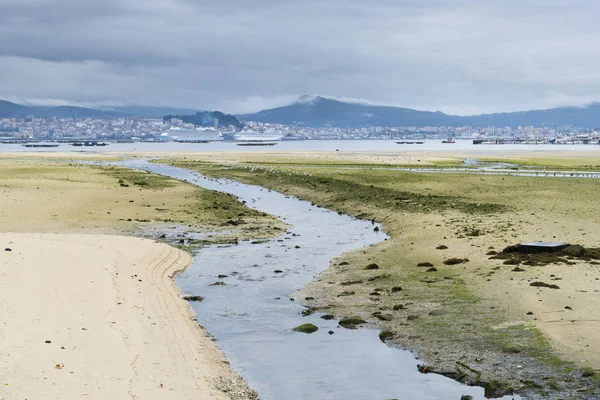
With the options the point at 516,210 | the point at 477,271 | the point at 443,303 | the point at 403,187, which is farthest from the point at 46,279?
the point at 403,187

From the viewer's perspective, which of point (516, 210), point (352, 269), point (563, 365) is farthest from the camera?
point (516, 210)

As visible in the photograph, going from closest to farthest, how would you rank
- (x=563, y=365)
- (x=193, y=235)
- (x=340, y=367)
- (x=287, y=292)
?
(x=563, y=365) → (x=340, y=367) → (x=287, y=292) → (x=193, y=235)

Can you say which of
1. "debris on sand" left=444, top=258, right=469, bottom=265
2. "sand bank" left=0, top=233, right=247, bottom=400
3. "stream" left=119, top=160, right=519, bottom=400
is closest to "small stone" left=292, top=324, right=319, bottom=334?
"stream" left=119, top=160, right=519, bottom=400

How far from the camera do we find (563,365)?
1257 cm

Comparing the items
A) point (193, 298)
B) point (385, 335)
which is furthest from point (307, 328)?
point (193, 298)

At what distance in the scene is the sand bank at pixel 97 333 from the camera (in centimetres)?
1070

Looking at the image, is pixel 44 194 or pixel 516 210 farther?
pixel 44 194

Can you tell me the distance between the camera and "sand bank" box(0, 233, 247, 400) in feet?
35.1

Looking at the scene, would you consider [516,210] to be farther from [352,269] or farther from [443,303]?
[443,303]

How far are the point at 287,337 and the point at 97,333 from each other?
4294 mm

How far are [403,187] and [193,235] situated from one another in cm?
2798

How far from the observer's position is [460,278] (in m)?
20.6

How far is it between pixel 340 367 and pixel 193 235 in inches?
759

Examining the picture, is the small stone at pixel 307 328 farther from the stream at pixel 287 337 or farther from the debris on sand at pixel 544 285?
the debris on sand at pixel 544 285
